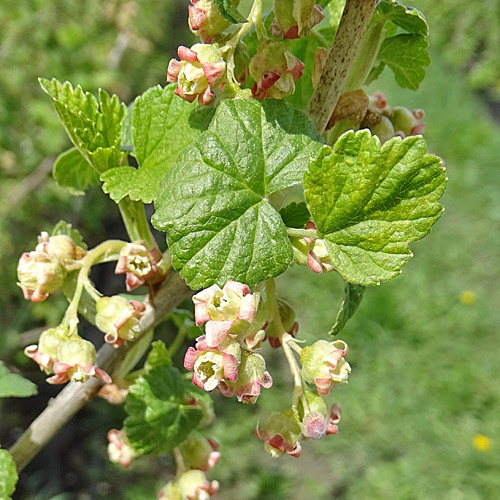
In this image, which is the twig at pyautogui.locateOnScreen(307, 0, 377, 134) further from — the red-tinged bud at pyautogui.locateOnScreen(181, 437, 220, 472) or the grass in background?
the grass in background

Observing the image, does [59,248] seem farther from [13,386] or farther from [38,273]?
[13,386]

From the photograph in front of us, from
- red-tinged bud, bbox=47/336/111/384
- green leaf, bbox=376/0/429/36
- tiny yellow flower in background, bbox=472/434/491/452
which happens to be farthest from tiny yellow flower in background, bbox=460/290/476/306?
Result: red-tinged bud, bbox=47/336/111/384

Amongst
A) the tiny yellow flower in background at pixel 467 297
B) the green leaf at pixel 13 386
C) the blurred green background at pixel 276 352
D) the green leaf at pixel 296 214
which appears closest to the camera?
the green leaf at pixel 296 214

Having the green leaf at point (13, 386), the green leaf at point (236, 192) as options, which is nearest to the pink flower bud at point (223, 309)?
the green leaf at point (236, 192)

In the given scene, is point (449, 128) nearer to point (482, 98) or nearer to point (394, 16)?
point (482, 98)

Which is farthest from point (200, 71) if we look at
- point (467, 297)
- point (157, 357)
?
point (467, 297)

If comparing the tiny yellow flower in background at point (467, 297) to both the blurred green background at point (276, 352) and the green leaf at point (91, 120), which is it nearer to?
the blurred green background at point (276, 352)

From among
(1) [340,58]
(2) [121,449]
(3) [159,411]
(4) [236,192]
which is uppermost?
(1) [340,58]
